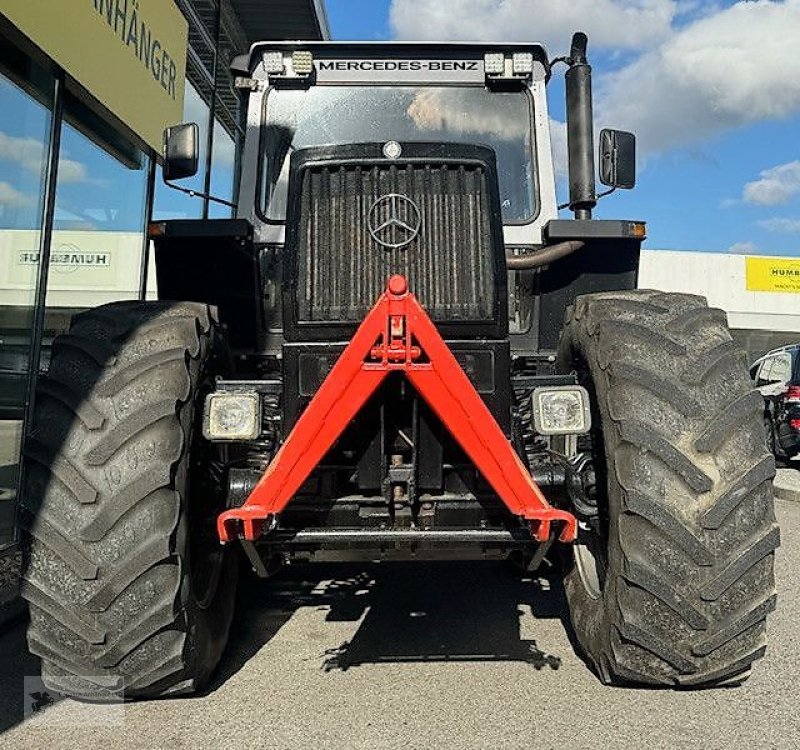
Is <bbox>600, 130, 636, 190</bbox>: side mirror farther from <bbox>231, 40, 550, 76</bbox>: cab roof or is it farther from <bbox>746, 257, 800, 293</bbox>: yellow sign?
<bbox>746, 257, 800, 293</bbox>: yellow sign

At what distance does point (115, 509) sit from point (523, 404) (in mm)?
1618

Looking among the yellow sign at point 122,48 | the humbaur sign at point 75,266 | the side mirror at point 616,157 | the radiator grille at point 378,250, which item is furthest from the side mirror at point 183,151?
the side mirror at point 616,157

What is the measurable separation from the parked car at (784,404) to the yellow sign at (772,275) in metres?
14.1

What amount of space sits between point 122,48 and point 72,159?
37.7 inches

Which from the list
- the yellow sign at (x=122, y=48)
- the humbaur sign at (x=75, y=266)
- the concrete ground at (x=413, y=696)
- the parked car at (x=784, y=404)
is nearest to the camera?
the concrete ground at (x=413, y=696)

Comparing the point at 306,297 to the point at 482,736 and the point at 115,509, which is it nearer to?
the point at 115,509

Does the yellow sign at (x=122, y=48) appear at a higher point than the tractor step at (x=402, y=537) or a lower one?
higher

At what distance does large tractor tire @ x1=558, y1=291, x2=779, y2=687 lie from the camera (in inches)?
111

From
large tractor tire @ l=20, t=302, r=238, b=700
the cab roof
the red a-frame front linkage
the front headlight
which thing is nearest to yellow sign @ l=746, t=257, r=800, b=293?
the cab roof

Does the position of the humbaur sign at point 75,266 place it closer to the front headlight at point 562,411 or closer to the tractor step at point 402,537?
the tractor step at point 402,537

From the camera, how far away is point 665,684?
298cm

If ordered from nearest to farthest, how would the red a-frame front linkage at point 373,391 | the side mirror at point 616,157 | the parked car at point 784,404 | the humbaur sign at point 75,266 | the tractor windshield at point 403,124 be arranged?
1. the red a-frame front linkage at point 373,391
2. the side mirror at point 616,157
3. the tractor windshield at point 403,124
4. the humbaur sign at point 75,266
5. the parked car at point 784,404

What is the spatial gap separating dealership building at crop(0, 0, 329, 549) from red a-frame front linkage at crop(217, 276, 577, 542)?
108 inches

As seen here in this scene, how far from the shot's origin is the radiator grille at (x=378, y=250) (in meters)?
3.13
